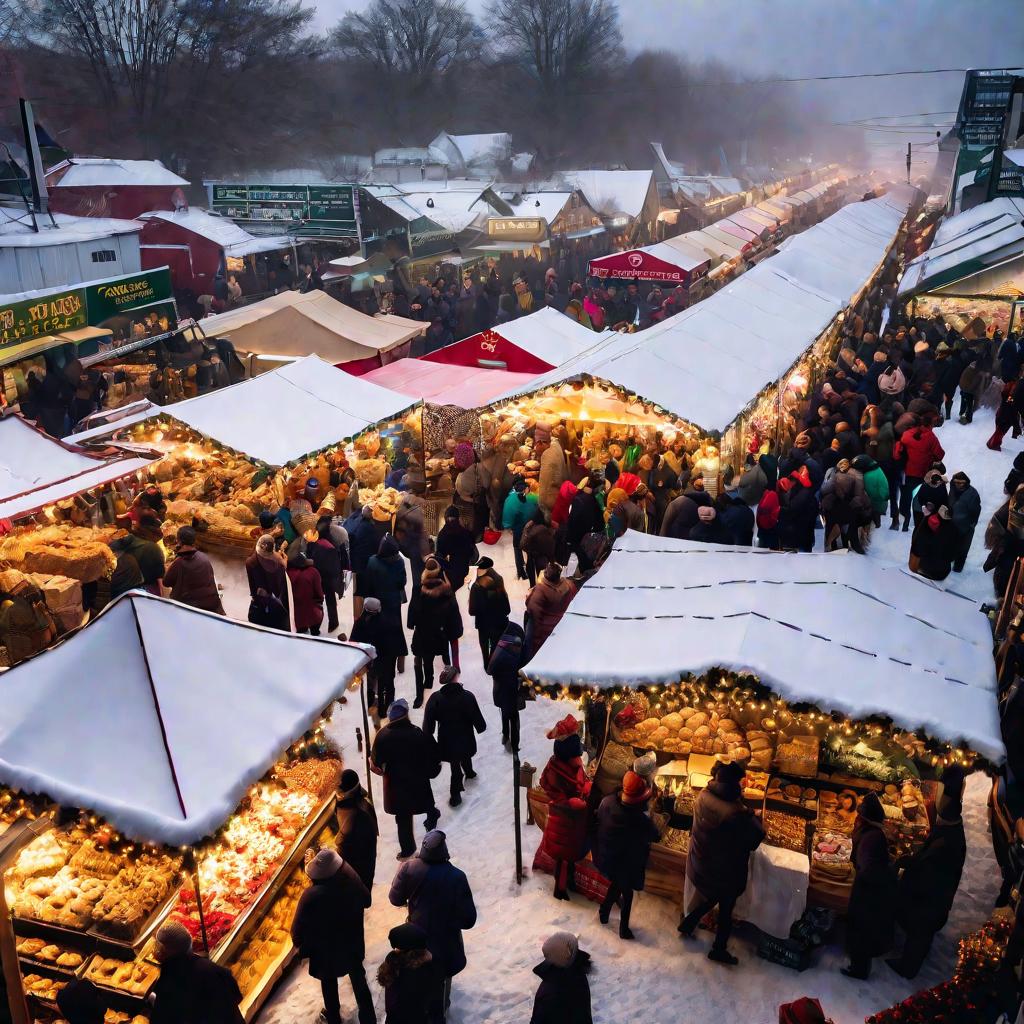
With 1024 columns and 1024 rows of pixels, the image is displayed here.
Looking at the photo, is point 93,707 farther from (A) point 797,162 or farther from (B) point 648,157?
(A) point 797,162

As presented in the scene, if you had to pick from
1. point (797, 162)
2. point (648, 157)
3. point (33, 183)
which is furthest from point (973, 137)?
point (797, 162)

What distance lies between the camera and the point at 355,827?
4918 millimetres

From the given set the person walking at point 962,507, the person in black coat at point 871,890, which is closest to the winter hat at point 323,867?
the person in black coat at point 871,890

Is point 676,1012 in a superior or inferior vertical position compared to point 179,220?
inferior

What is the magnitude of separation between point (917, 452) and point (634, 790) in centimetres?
646

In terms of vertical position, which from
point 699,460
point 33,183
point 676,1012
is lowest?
point 676,1012

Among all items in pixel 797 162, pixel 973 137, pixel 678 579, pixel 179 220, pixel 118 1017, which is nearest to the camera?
pixel 118 1017

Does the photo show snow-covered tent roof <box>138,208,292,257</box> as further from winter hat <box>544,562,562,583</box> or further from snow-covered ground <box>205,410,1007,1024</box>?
snow-covered ground <box>205,410,1007,1024</box>

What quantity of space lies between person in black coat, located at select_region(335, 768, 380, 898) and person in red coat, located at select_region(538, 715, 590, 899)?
99 cm

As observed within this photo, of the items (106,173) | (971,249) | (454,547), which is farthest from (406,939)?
(106,173)

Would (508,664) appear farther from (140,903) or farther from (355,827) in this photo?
(140,903)

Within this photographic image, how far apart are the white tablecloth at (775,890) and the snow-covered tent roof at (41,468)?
6.96 metres

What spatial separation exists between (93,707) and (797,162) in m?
105

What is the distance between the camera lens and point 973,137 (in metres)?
36.3
